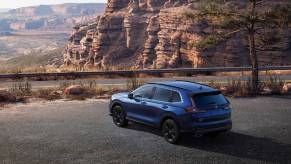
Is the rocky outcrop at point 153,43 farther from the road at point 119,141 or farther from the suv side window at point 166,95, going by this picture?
the suv side window at point 166,95

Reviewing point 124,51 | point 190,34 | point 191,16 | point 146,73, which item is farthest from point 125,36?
point 191,16

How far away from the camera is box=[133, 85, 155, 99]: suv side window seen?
12.8 metres

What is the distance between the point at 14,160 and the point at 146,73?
19.1 metres

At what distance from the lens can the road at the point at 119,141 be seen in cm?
1070

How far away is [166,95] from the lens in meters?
12.3

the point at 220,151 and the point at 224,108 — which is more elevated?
the point at 224,108

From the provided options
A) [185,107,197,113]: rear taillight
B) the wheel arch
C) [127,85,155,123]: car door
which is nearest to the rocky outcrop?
[127,85,155,123]: car door

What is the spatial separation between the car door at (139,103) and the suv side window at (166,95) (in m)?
0.28

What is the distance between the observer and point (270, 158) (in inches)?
421

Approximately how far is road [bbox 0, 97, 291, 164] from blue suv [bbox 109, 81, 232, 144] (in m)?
0.46

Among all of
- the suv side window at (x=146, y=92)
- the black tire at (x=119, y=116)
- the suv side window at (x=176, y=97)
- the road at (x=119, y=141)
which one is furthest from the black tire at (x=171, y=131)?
the black tire at (x=119, y=116)

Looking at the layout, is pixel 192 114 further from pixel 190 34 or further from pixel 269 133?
pixel 190 34

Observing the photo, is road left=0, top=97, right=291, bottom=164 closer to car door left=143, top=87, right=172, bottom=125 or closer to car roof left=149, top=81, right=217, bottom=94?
car door left=143, top=87, right=172, bottom=125

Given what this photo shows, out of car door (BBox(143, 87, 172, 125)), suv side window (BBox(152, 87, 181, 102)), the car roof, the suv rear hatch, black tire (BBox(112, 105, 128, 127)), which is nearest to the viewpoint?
the suv rear hatch
